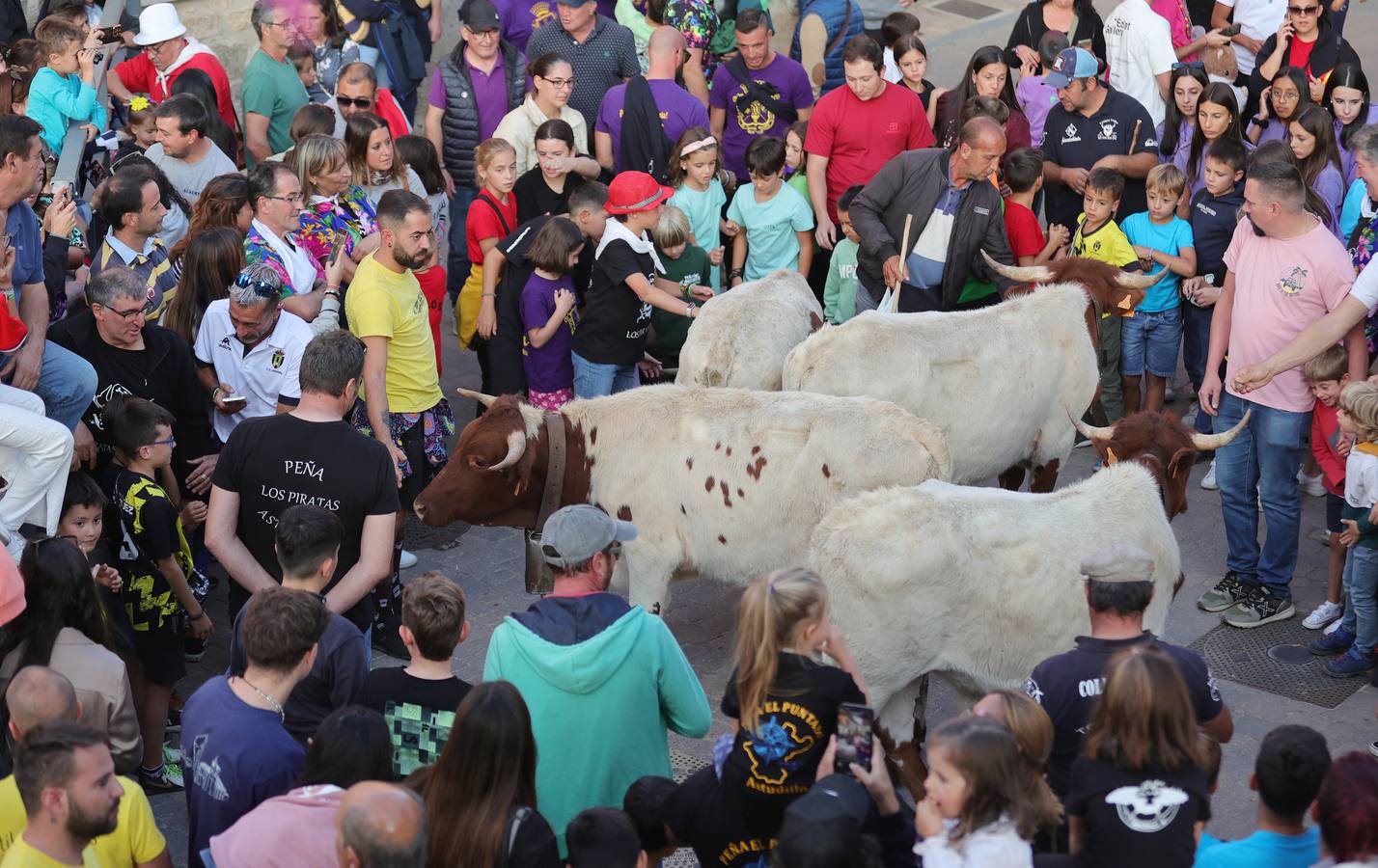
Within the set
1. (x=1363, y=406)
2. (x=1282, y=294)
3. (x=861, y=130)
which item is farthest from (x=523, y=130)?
(x=1363, y=406)

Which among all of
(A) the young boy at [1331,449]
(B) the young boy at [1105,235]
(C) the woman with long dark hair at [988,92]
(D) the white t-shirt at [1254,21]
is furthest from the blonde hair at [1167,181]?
(D) the white t-shirt at [1254,21]

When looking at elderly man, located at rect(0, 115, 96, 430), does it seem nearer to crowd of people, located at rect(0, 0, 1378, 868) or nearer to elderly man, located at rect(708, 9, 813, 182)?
crowd of people, located at rect(0, 0, 1378, 868)

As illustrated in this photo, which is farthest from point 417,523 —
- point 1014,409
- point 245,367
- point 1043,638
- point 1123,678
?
point 1123,678

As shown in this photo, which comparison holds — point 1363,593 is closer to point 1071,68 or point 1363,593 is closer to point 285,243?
point 1071,68

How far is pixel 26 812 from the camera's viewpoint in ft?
12.5

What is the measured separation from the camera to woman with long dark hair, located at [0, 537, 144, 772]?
4789 mm

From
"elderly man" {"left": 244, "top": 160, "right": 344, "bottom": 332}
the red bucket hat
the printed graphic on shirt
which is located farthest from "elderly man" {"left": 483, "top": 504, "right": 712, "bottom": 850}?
the red bucket hat

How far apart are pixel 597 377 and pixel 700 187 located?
1649mm

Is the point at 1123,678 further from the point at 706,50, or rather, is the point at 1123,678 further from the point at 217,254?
the point at 706,50

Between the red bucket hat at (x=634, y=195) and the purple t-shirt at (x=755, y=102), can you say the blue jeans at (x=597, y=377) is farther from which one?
the purple t-shirt at (x=755, y=102)

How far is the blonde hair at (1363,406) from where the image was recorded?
21.0 ft

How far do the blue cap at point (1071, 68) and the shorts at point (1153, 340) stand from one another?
1.83m

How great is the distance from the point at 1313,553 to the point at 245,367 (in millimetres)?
5757

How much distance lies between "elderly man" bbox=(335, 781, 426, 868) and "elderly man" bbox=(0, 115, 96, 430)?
334cm
